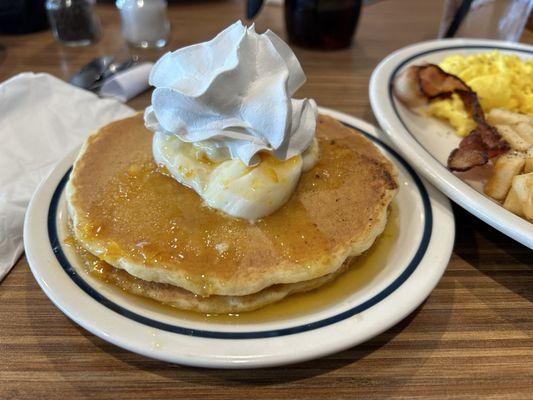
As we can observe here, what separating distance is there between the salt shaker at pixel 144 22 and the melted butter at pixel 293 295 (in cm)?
166

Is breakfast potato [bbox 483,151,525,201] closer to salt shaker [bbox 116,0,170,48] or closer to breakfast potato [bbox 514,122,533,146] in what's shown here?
breakfast potato [bbox 514,122,533,146]

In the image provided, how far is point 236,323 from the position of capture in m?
0.94

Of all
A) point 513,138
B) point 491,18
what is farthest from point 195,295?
point 491,18

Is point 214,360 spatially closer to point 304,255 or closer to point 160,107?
point 304,255

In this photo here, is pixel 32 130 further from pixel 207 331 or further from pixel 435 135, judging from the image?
pixel 435 135

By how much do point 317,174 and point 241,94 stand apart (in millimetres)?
292

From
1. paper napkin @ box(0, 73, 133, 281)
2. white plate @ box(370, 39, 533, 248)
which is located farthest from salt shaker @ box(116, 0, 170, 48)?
white plate @ box(370, 39, 533, 248)

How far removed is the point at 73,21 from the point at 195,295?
6.53 ft

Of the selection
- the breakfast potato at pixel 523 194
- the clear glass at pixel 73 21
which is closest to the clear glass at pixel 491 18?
the breakfast potato at pixel 523 194

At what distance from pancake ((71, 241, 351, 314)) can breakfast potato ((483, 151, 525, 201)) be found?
24.2 inches

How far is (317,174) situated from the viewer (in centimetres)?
120

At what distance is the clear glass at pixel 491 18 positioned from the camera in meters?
2.20

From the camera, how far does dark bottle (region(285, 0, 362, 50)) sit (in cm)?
229

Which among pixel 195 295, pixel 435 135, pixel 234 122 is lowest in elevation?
pixel 435 135
